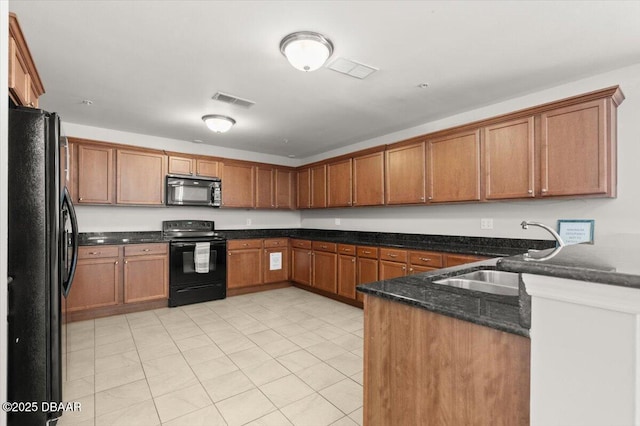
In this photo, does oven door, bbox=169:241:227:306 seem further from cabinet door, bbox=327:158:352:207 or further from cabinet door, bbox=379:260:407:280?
cabinet door, bbox=379:260:407:280

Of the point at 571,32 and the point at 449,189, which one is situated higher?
the point at 571,32

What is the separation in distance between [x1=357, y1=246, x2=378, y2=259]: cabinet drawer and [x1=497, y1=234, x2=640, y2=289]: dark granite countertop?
320 centimetres

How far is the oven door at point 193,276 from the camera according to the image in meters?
4.29

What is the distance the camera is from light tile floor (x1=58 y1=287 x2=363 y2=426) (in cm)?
198

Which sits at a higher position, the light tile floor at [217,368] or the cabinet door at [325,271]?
the cabinet door at [325,271]

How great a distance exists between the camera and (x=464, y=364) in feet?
3.48

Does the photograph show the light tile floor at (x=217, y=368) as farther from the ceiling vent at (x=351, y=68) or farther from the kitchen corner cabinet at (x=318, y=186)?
the ceiling vent at (x=351, y=68)

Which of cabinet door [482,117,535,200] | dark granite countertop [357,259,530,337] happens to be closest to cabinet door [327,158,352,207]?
cabinet door [482,117,535,200]

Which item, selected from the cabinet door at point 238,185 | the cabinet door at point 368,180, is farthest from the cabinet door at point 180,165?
the cabinet door at point 368,180

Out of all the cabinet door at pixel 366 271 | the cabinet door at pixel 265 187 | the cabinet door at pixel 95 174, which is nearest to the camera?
the cabinet door at pixel 95 174

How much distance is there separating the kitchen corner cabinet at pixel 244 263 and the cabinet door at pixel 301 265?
59 centimetres

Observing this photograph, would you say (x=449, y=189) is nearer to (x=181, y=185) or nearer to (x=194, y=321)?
(x=194, y=321)

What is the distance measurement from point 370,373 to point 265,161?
16.6ft

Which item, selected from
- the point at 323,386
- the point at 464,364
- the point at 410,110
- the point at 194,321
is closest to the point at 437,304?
the point at 464,364
